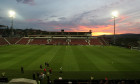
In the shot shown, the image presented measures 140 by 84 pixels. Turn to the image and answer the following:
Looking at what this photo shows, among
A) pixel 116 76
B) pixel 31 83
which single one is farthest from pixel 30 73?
pixel 116 76

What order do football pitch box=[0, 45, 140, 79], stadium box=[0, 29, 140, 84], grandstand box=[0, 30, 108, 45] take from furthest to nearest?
grandstand box=[0, 30, 108, 45]
football pitch box=[0, 45, 140, 79]
stadium box=[0, 29, 140, 84]

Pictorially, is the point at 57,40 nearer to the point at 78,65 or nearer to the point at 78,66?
the point at 78,65

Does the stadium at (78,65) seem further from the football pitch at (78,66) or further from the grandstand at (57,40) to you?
the grandstand at (57,40)

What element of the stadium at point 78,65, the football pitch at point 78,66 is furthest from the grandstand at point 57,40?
the football pitch at point 78,66

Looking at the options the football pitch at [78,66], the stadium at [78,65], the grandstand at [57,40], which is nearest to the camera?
the stadium at [78,65]

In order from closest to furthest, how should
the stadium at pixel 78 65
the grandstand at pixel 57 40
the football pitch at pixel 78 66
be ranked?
the stadium at pixel 78 65, the football pitch at pixel 78 66, the grandstand at pixel 57 40

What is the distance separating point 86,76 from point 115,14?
5766 centimetres

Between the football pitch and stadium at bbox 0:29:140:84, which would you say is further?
the football pitch

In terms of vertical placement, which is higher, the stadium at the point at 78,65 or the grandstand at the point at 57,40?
the grandstand at the point at 57,40

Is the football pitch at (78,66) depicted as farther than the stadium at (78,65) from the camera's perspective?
Yes

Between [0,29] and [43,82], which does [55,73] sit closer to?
[43,82]

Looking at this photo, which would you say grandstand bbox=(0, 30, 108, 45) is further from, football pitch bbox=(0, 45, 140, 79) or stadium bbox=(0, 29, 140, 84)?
football pitch bbox=(0, 45, 140, 79)

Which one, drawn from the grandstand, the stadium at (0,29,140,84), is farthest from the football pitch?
the grandstand

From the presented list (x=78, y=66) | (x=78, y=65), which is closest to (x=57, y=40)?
(x=78, y=65)
